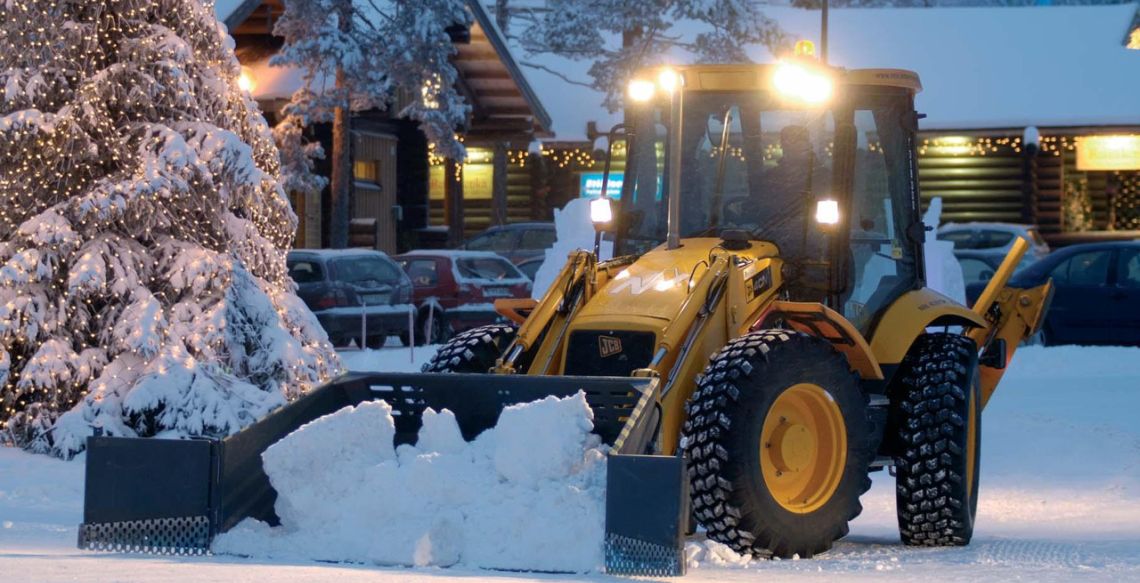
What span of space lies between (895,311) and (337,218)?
845 inches

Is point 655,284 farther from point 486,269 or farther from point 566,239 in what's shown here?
point 486,269

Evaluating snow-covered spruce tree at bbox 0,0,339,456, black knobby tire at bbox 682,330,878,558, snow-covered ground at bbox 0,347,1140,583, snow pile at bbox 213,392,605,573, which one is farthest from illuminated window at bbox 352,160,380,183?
snow pile at bbox 213,392,605,573

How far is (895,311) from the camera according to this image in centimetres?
1055

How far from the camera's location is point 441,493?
320 inches

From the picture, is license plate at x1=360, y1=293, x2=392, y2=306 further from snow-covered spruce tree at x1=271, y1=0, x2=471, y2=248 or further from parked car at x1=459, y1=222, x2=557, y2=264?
parked car at x1=459, y1=222, x2=557, y2=264

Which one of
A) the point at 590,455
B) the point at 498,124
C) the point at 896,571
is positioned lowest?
the point at 896,571

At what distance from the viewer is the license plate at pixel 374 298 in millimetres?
25109

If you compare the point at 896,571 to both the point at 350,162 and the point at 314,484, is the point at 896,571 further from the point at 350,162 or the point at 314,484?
the point at 350,162

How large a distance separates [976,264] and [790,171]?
21.5 meters

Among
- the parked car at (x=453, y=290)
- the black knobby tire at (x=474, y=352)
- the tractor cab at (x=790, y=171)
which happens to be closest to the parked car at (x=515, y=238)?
the parked car at (x=453, y=290)

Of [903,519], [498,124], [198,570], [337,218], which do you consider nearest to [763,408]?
[903,519]

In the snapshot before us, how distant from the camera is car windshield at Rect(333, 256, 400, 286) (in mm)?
25234

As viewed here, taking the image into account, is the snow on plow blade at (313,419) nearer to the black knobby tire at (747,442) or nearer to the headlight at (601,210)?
the black knobby tire at (747,442)

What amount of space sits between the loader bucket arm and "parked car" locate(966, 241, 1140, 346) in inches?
544
